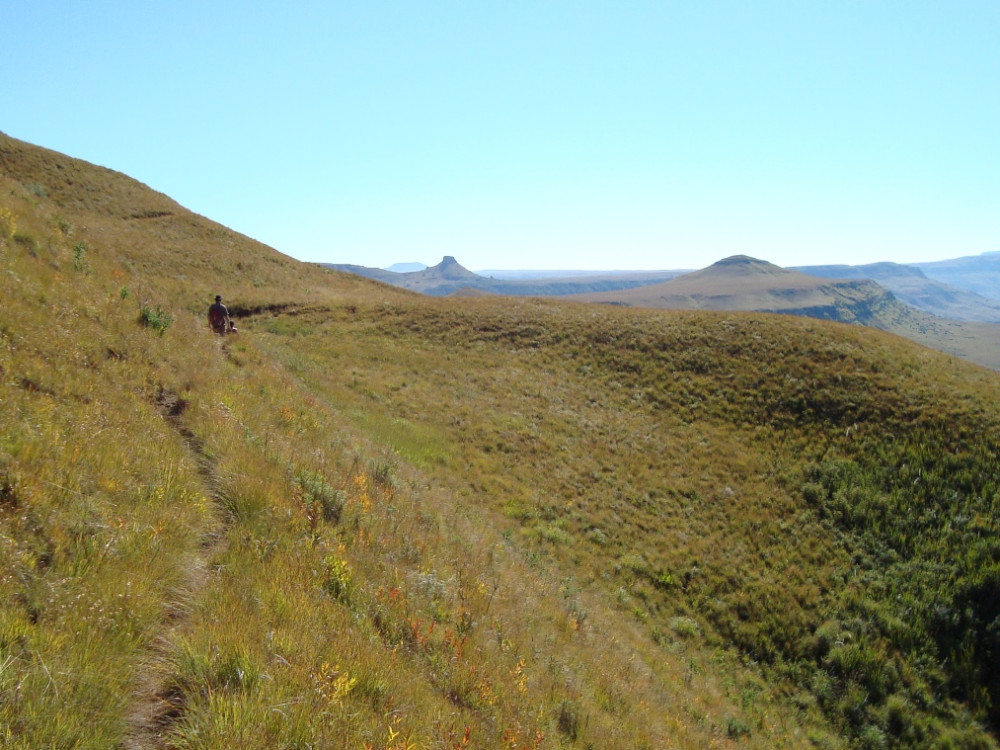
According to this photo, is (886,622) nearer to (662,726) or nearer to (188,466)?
(662,726)

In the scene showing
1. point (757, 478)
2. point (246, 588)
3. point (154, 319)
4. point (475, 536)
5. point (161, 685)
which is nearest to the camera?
point (161, 685)

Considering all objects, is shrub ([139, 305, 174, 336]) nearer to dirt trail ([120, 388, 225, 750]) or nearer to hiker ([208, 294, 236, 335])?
hiker ([208, 294, 236, 335])

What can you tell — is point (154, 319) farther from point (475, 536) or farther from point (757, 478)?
point (757, 478)

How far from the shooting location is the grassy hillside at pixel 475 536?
374 cm

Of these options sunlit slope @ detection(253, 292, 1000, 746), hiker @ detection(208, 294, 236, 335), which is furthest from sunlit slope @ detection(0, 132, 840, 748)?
hiker @ detection(208, 294, 236, 335)

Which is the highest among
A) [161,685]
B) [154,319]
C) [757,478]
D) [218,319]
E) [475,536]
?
[154,319]

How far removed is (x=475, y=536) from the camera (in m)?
10.8

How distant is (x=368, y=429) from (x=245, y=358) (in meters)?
4.60

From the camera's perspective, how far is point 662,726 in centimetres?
777

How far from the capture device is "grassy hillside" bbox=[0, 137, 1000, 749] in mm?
3744

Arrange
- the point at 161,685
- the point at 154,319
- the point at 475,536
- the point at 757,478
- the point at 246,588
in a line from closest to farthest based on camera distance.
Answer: the point at 161,685 < the point at 246,588 < the point at 154,319 < the point at 475,536 < the point at 757,478

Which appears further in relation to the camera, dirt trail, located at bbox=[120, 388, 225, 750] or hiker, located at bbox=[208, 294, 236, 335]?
hiker, located at bbox=[208, 294, 236, 335]

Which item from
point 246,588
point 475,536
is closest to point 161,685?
point 246,588

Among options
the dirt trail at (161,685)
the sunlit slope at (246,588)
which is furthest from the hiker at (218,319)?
the dirt trail at (161,685)
